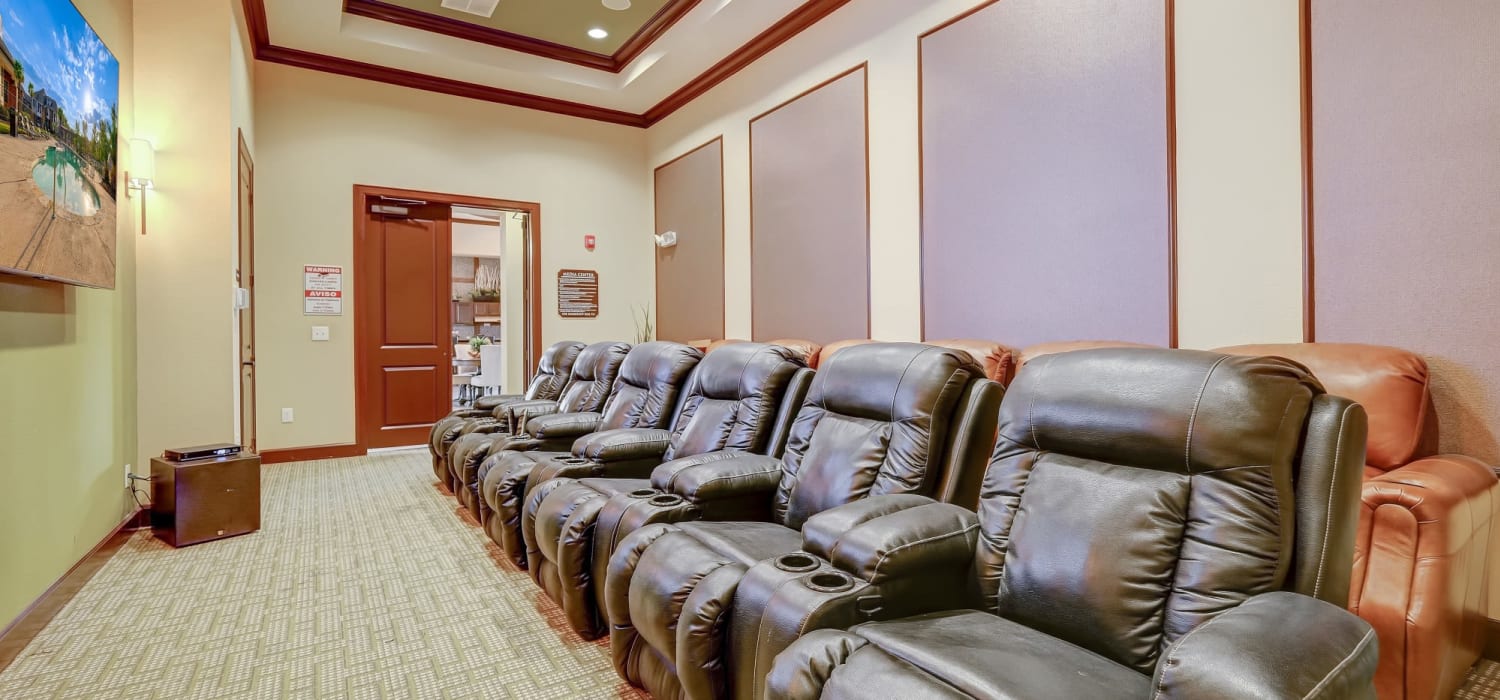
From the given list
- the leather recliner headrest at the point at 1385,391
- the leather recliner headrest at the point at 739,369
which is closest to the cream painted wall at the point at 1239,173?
the leather recliner headrest at the point at 1385,391

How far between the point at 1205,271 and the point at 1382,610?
150 centimetres

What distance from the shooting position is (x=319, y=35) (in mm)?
5203

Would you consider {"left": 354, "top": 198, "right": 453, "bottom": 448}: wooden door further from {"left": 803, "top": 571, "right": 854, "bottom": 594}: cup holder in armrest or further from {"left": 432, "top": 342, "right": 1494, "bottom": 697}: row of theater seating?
{"left": 803, "top": 571, "right": 854, "bottom": 594}: cup holder in armrest

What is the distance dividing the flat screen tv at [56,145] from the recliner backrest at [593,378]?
2223 millimetres

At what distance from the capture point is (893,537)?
153 cm

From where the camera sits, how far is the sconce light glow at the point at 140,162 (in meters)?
3.60

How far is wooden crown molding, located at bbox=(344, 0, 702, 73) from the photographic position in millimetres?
5191

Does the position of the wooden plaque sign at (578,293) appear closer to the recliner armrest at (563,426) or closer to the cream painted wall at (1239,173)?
the recliner armrest at (563,426)

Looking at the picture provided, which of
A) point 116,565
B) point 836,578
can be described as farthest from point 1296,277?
point 116,565

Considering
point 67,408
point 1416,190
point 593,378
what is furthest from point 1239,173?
point 67,408

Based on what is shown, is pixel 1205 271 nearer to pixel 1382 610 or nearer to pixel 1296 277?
pixel 1296 277

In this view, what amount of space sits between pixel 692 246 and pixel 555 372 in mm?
2105

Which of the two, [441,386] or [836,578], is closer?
[836,578]

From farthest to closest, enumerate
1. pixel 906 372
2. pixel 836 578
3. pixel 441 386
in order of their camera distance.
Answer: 1. pixel 441 386
2. pixel 906 372
3. pixel 836 578
